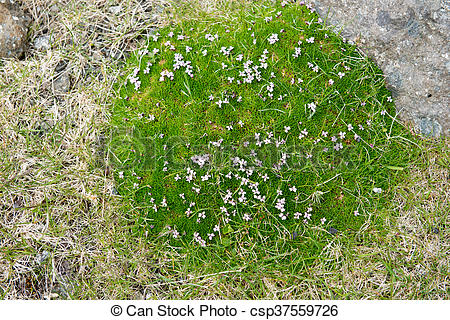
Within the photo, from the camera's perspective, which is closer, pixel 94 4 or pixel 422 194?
pixel 422 194

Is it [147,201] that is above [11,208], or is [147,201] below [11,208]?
above

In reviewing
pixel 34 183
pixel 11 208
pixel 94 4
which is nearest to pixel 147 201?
pixel 34 183

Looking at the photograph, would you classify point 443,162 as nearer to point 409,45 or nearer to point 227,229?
point 409,45

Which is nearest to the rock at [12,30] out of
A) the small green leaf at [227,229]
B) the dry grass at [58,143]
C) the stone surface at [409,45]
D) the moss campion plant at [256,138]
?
the dry grass at [58,143]

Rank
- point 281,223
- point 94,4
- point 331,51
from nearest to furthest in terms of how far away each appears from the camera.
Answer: point 281,223
point 331,51
point 94,4

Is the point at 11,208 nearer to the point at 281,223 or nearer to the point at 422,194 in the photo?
the point at 281,223

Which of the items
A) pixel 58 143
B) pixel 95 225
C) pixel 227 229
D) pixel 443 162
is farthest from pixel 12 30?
pixel 443 162
